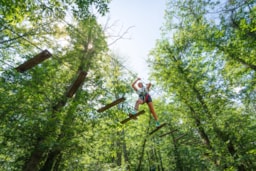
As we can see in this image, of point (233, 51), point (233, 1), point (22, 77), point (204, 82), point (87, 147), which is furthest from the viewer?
point (204, 82)

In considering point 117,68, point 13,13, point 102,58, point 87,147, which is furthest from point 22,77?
point 117,68

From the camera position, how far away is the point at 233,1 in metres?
5.78

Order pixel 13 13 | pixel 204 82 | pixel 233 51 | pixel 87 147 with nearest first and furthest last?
pixel 13 13 → pixel 87 147 → pixel 233 51 → pixel 204 82

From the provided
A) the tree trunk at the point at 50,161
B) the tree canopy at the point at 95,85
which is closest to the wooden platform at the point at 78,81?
the tree canopy at the point at 95,85

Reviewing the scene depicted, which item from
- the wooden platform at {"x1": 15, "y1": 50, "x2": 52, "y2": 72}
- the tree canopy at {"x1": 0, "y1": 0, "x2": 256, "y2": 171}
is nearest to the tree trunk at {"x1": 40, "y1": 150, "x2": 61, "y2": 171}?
the tree canopy at {"x1": 0, "y1": 0, "x2": 256, "y2": 171}

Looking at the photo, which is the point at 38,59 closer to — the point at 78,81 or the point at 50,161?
the point at 78,81

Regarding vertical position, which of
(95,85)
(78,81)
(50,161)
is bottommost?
(50,161)

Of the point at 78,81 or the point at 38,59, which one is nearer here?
the point at 38,59

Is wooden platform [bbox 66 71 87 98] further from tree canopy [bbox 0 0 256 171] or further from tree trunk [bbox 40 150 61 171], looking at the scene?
tree trunk [bbox 40 150 61 171]

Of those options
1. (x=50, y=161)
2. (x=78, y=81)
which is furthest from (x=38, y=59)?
(x=50, y=161)

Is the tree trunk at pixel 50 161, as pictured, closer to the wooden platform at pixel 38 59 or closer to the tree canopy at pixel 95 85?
the tree canopy at pixel 95 85

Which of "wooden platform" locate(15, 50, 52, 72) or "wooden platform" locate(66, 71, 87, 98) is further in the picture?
"wooden platform" locate(66, 71, 87, 98)

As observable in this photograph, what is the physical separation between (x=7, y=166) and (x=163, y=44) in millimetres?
12538

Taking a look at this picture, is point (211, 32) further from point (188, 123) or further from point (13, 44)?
point (13, 44)
